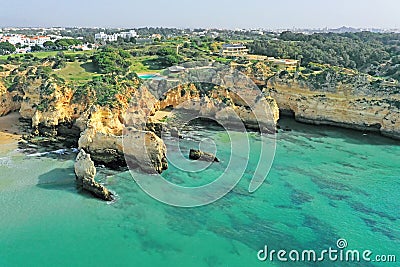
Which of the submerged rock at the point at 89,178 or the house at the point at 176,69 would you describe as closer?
the submerged rock at the point at 89,178

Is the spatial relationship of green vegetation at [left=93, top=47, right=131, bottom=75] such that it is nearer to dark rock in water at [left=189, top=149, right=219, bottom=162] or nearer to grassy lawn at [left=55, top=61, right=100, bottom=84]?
grassy lawn at [left=55, top=61, right=100, bottom=84]

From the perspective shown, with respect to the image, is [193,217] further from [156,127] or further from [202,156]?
[156,127]

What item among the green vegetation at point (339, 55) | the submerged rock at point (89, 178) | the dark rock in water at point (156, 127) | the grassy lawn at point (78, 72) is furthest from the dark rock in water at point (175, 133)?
the green vegetation at point (339, 55)

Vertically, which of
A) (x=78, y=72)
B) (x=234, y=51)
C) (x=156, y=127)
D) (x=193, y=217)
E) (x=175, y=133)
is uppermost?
(x=234, y=51)

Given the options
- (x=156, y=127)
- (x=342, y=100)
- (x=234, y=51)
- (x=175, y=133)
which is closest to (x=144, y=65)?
(x=234, y=51)

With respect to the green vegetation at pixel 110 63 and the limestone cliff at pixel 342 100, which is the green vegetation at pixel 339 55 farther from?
the green vegetation at pixel 110 63

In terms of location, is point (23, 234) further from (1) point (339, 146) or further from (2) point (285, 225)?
(1) point (339, 146)
